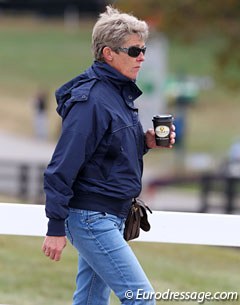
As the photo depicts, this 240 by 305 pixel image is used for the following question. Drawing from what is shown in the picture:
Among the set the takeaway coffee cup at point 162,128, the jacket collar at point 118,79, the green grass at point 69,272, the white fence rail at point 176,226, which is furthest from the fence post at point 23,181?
the jacket collar at point 118,79

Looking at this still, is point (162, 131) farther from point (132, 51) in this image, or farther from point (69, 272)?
point (69, 272)

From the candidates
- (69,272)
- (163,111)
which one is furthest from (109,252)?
(163,111)

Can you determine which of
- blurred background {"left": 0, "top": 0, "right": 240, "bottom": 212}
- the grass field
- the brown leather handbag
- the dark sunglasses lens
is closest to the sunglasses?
the dark sunglasses lens

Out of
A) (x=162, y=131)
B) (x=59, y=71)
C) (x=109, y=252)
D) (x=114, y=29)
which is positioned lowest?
(x=59, y=71)

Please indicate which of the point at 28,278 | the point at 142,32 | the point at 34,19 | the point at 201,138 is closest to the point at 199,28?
the point at 201,138

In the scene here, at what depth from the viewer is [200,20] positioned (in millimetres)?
23766

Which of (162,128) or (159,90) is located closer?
(162,128)

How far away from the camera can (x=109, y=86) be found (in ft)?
14.6

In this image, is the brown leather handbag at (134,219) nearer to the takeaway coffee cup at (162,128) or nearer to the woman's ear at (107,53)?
the takeaway coffee cup at (162,128)

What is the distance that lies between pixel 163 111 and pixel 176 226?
28.9 m

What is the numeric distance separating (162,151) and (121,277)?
93.1ft

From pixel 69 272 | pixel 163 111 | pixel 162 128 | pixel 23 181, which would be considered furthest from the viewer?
pixel 163 111

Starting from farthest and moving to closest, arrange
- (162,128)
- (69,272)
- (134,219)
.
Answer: (69,272), (162,128), (134,219)

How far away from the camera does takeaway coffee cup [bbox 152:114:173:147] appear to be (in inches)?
186
